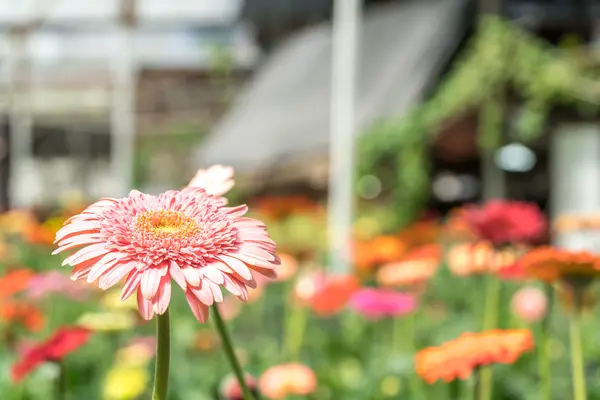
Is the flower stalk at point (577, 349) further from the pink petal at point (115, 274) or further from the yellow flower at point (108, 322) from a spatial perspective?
the yellow flower at point (108, 322)

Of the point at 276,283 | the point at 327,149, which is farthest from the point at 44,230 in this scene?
the point at 327,149

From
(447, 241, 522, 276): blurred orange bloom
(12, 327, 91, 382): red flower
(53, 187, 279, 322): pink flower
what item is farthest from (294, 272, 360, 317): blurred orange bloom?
(53, 187, 279, 322): pink flower

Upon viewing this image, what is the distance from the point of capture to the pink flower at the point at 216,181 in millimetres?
720

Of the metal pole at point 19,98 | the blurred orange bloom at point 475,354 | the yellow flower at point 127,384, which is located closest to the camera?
the blurred orange bloom at point 475,354

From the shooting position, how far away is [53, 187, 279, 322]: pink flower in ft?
1.92

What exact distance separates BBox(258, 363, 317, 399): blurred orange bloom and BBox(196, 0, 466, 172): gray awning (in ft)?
14.8

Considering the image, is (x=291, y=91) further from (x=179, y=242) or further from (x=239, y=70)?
(x=179, y=242)

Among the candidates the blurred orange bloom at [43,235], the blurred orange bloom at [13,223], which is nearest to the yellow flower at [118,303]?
the blurred orange bloom at [43,235]

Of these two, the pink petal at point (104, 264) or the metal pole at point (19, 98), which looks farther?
the metal pole at point (19, 98)

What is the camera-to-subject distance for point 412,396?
1.62 m

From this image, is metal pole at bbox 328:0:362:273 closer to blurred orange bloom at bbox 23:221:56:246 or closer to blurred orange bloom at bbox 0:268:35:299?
blurred orange bloom at bbox 23:221:56:246

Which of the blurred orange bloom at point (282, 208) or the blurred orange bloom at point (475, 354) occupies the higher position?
the blurred orange bloom at point (282, 208)

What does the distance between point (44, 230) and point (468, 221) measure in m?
1.87

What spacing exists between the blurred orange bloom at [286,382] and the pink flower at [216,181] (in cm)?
73
